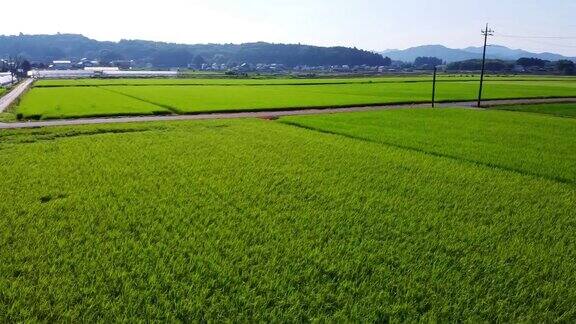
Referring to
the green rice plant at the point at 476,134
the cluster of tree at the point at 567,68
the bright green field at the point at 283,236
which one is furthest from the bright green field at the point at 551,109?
the cluster of tree at the point at 567,68

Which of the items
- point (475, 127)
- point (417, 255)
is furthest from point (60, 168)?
point (475, 127)

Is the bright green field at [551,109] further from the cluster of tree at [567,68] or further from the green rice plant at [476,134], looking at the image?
the cluster of tree at [567,68]

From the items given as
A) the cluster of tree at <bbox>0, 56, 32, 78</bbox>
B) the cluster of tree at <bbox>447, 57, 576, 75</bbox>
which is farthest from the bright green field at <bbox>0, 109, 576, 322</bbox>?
the cluster of tree at <bbox>447, 57, 576, 75</bbox>

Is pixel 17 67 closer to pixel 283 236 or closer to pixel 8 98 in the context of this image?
pixel 8 98

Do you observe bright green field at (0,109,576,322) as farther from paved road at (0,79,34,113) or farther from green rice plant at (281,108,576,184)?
paved road at (0,79,34,113)

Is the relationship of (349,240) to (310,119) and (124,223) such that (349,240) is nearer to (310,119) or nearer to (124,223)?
(124,223)

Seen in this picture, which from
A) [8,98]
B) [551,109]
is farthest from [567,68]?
[8,98]
